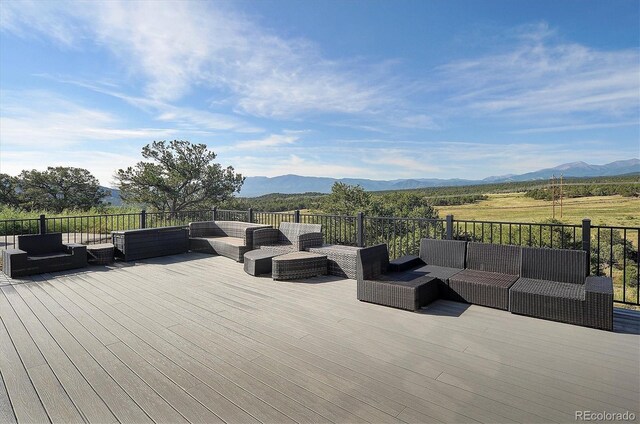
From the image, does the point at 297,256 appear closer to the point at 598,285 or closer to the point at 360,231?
the point at 360,231

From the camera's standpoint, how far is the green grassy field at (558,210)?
2556cm

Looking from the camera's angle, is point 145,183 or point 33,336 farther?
point 145,183

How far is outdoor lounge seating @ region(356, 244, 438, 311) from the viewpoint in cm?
337

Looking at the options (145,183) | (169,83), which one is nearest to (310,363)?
(169,83)

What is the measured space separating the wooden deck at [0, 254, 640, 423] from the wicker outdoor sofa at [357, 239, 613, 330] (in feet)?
0.44

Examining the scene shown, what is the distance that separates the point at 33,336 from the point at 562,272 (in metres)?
5.15

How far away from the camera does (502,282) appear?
3.46m

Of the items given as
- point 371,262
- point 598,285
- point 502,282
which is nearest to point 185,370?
point 371,262

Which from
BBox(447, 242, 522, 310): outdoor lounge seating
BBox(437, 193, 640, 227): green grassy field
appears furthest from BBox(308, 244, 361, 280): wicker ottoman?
BBox(437, 193, 640, 227): green grassy field

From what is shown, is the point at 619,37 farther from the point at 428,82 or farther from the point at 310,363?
the point at 310,363

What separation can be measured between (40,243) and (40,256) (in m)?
0.29

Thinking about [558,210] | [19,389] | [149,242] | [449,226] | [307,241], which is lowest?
[19,389]

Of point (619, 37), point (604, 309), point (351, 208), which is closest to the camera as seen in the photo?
point (604, 309)

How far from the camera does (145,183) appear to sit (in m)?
18.5
